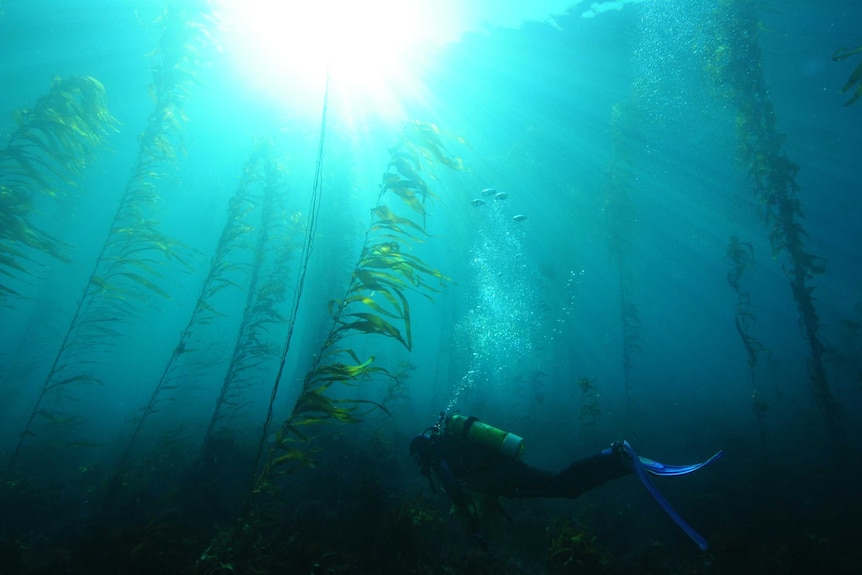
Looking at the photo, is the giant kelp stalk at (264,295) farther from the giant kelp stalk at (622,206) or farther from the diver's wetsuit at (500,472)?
the giant kelp stalk at (622,206)

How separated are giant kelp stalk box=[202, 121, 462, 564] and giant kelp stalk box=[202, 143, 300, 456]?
12.9 feet

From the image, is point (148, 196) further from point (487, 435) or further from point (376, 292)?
point (487, 435)

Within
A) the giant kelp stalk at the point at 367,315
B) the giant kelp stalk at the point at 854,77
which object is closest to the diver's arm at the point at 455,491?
the giant kelp stalk at the point at 367,315

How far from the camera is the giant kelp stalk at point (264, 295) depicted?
24.6 ft

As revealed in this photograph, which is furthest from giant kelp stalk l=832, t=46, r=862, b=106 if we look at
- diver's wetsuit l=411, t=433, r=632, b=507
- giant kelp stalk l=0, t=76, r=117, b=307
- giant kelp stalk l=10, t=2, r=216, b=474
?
giant kelp stalk l=0, t=76, r=117, b=307

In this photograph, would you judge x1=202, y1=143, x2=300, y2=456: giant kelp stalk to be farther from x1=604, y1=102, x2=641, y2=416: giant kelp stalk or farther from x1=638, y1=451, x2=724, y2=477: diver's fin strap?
x1=604, y1=102, x2=641, y2=416: giant kelp stalk

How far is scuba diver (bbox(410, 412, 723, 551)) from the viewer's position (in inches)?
143

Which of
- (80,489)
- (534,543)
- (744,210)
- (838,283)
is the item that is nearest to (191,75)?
(80,489)

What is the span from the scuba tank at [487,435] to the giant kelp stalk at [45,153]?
641 centimetres

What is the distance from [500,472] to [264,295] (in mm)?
7592

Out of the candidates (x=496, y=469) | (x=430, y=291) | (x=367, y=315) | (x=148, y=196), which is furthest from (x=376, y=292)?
(x=430, y=291)

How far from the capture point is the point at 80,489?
7.08 meters

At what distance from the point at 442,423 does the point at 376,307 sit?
6.86 ft

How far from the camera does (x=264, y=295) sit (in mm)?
8969
